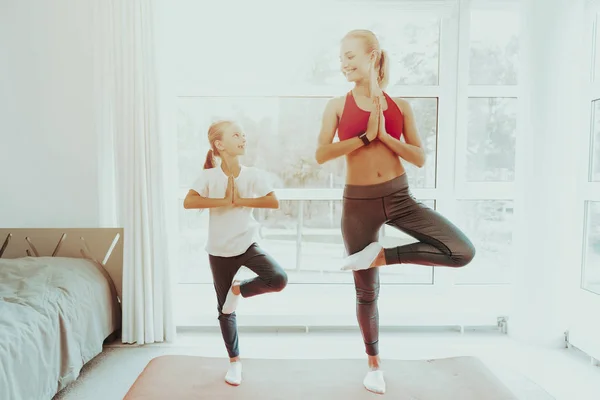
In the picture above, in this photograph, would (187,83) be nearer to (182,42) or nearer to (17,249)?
(182,42)

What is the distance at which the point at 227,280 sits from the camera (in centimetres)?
196

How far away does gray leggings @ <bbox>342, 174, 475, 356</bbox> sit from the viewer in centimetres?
174

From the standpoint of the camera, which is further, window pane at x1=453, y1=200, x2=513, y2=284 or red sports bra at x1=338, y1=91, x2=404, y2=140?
window pane at x1=453, y1=200, x2=513, y2=284

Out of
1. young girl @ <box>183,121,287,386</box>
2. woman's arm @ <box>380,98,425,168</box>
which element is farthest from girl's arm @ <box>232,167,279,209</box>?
woman's arm @ <box>380,98,425,168</box>

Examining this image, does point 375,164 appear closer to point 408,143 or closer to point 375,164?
point 375,164

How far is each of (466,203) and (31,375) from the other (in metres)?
2.84

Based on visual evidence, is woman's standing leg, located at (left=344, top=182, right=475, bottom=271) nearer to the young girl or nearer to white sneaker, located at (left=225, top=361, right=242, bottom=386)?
the young girl

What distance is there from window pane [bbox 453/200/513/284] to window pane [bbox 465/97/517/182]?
0.67 ft

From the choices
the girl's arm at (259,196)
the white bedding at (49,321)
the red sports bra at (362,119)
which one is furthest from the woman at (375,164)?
the white bedding at (49,321)

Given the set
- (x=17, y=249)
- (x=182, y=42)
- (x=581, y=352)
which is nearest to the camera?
(x=581, y=352)

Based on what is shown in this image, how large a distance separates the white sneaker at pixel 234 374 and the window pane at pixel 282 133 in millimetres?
1383

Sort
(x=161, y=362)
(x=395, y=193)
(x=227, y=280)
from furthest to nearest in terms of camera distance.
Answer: (x=161, y=362)
(x=227, y=280)
(x=395, y=193)

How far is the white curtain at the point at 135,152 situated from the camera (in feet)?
8.71

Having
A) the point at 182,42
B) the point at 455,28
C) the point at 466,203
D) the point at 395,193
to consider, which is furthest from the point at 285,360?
the point at 455,28
